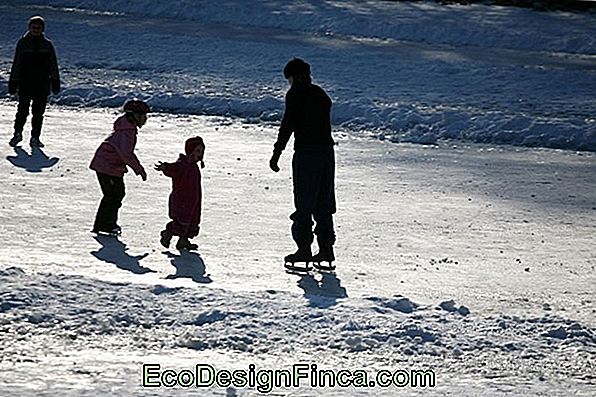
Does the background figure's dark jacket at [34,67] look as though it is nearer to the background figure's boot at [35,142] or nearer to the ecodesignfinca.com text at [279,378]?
the background figure's boot at [35,142]

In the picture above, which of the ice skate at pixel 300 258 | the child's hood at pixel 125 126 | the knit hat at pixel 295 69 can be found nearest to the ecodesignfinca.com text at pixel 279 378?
the ice skate at pixel 300 258

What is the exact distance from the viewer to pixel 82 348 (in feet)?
24.7

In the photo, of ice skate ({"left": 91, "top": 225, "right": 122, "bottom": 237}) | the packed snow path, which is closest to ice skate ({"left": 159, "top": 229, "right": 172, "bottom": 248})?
the packed snow path

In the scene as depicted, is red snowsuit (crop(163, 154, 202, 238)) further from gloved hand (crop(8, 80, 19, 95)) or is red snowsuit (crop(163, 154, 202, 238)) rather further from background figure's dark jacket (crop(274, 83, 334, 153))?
gloved hand (crop(8, 80, 19, 95))

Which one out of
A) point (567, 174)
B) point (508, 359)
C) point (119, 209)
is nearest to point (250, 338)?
point (508, 359)

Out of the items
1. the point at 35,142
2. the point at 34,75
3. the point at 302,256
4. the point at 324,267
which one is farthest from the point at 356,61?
the point at 302,256

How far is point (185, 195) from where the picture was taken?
10.5m

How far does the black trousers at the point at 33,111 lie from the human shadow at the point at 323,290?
21.3 feet

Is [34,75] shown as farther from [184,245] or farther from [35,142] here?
[184,245]

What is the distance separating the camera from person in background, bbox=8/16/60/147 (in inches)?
601

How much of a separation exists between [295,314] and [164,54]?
16.6m

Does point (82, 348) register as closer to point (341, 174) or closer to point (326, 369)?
point (326, 369)

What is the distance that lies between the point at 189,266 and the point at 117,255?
625 mm

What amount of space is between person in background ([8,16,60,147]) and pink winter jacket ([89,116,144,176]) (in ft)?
14.8
